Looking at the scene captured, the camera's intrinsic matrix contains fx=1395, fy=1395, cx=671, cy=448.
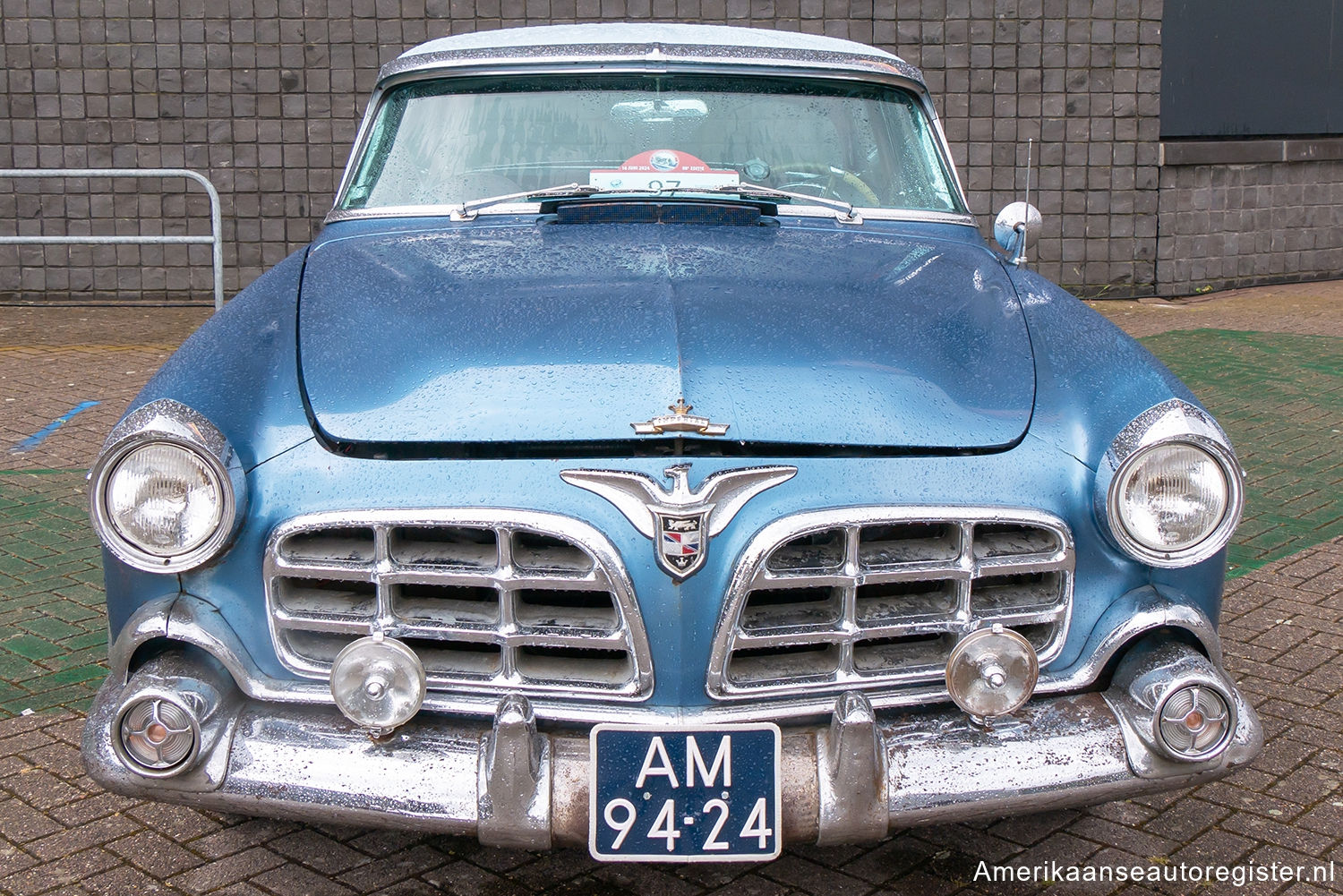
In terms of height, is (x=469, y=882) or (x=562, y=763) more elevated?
(x=562, y=763)

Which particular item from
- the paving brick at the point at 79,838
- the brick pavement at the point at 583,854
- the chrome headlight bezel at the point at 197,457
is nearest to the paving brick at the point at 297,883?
the brick pavement at the point at 583,854

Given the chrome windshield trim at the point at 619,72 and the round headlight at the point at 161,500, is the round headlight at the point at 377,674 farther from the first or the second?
the chrome windshield trim at the point at 619,72

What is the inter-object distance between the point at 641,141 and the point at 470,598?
1.59 m

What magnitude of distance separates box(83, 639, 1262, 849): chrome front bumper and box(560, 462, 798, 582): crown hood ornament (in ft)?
0.92

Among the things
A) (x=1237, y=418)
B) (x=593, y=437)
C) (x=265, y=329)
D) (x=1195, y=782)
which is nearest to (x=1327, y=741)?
(x=1195, y=782)

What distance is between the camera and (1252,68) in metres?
10.0

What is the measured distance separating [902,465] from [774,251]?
0.84 meters

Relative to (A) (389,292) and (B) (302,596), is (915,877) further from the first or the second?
(A) (389,292)

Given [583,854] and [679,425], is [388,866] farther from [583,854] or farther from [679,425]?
[679,425]

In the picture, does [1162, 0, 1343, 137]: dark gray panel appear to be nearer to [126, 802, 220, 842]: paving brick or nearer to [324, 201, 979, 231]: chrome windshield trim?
[324, 201, 979, 231]: chrome windshield trim

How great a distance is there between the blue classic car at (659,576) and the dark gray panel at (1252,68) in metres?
7.87

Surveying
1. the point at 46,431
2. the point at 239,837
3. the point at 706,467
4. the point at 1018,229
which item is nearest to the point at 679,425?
the point at 706,467

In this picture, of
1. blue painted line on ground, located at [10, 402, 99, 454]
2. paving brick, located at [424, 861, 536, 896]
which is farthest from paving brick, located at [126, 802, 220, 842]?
blue painted line on ground, located at [10, 402, 99, 454]

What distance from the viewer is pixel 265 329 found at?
2.77 m
